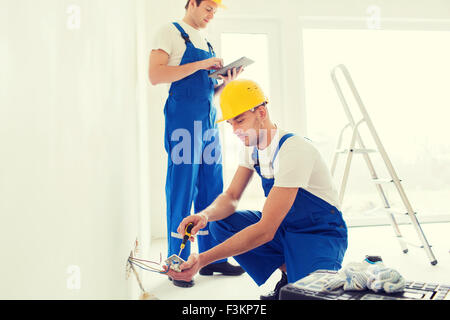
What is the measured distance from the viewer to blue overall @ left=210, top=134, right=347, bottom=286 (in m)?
1.34

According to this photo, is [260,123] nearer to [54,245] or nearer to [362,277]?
[362,277]

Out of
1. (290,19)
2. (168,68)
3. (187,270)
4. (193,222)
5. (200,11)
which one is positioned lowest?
(187,270)

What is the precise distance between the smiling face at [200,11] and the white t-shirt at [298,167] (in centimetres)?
81

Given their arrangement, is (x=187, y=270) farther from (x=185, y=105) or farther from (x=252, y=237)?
(x=185, y=105)

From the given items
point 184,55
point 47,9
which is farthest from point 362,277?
point 184,55

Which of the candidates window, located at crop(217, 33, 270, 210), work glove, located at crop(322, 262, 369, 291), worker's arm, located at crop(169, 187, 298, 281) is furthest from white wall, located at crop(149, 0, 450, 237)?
work glove, located at crop(322, 262, 369, 291)

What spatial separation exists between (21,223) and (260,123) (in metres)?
1.10

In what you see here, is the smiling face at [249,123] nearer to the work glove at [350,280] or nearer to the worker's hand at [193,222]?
the worker's hand at [193,222]

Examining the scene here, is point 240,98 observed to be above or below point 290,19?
below

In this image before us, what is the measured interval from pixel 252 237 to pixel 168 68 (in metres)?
1.00

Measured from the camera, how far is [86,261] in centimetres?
71

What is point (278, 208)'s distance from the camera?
1235 mm

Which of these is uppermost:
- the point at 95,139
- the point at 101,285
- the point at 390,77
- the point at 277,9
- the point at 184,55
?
the point at 277,9

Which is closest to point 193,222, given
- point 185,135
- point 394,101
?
point 185,135
